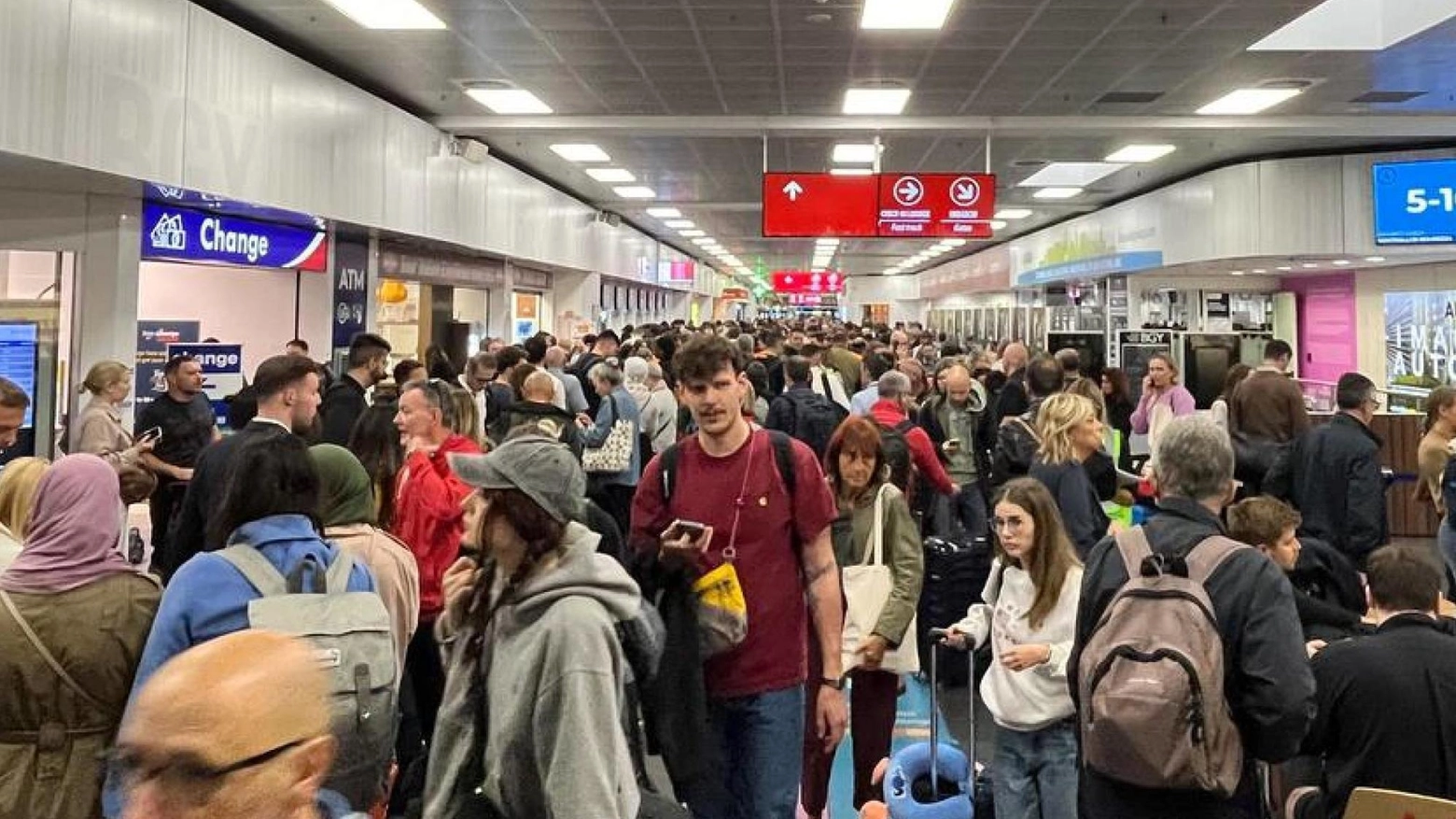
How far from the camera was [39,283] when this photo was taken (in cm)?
692

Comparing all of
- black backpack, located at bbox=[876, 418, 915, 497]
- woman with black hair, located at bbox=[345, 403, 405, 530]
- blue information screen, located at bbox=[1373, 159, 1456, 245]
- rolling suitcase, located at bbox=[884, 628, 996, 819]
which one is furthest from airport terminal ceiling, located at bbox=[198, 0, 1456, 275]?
rolling suitcase, located at bbox=[884, 628, 996, 819]

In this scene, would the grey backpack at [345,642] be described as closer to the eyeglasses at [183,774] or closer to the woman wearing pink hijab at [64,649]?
the woman wearing pink hijab at [64,649]

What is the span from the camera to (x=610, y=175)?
15.1 meters

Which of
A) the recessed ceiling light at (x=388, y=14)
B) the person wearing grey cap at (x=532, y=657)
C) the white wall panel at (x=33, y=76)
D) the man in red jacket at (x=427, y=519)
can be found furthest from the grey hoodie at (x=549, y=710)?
the recessed ceiling light at (x=388, y=14)

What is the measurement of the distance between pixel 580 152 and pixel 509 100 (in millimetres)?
3288

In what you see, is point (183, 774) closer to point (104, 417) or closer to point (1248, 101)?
point (104, 417)

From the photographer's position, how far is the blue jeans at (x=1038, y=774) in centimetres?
308

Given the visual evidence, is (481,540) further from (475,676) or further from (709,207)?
(709,207)

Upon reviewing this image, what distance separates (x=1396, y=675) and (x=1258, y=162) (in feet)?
37.8

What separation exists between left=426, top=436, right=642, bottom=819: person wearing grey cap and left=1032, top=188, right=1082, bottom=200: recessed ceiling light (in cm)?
1548

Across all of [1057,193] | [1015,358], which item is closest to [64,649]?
[1015,358]

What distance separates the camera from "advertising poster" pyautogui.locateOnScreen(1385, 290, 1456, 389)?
13344 mm

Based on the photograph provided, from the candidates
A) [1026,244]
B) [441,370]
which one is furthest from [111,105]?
[1026,244]

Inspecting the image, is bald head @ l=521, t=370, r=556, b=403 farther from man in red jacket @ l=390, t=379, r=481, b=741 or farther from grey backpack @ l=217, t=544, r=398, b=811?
grey backpack @ l=217, t=544, r=398, b=811
